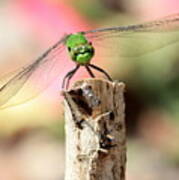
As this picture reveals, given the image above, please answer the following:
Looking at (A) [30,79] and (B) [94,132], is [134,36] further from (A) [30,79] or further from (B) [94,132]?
(B) [94,132]

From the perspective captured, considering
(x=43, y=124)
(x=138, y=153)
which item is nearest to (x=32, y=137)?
(x=43, y=124)

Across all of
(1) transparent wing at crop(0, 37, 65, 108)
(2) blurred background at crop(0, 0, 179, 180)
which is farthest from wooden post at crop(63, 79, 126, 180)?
(2) blurred background at crop(0, 0, 179, 180)

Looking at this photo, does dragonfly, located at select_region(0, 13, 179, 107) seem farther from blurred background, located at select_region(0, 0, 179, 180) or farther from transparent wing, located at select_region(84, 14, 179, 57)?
blurred background, located at select_region(0, 0, 179, 180)

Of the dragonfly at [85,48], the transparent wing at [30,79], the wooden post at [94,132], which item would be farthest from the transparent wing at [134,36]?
the wooden post at [94,132]

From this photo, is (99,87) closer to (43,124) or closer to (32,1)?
(43,124)

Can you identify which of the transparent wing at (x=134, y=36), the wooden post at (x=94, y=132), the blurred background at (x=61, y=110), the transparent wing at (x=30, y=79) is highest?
the blurred background at (x=61, y=110)

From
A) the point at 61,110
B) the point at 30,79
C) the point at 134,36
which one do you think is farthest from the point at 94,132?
the point at 61,110

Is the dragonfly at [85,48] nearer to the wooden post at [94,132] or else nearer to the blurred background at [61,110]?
the wooden post at [94,132]
